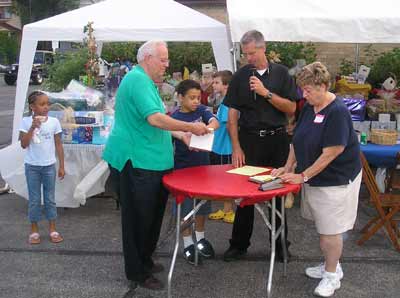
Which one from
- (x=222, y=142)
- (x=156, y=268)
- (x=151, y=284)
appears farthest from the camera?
(x=222, y=142)

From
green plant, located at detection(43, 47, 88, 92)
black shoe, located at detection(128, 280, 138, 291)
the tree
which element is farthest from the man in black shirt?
the tree

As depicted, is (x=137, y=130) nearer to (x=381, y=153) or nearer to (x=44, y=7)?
(x=381, y=153)

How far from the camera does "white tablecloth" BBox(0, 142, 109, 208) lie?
213 inches

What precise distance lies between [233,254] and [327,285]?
2.94ft

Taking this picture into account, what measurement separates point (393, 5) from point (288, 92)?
2.30 m

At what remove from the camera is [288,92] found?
3.89 meters

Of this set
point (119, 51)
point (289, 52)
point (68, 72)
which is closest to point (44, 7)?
point (119, 51)

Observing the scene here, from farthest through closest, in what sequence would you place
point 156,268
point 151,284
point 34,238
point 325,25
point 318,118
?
point 325,25
point 34,238
point 156,268
point 151,284
point 318,118

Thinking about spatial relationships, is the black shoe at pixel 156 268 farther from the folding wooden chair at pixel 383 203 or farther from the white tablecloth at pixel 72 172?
the folding wooden chair at pixel 383 203

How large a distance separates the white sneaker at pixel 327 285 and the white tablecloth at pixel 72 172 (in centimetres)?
268

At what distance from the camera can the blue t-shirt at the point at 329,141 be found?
10.6 ft

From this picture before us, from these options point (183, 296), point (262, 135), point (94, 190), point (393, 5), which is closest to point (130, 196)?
point (183, 296)

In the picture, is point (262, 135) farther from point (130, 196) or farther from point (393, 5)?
point (393, 5)

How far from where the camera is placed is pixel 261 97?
387cm
